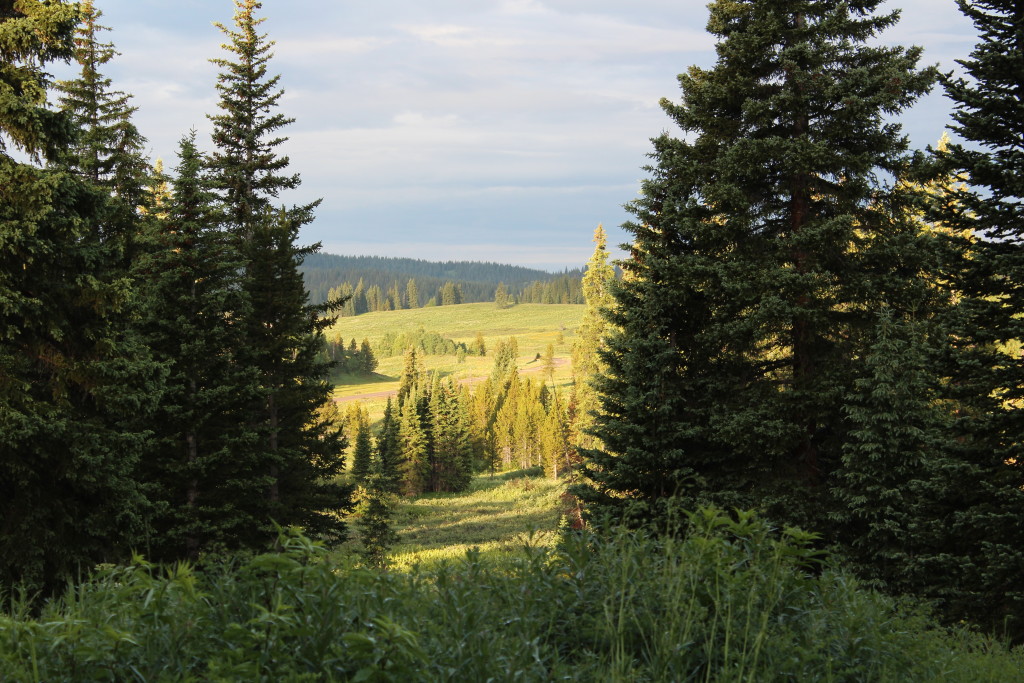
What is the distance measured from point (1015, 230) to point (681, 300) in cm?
655

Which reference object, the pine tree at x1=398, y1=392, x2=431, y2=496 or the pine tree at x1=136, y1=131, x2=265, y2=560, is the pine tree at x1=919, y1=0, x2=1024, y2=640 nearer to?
the pine tree at x1=136, y1=131, x2=265, y2=560

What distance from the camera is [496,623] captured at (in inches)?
132

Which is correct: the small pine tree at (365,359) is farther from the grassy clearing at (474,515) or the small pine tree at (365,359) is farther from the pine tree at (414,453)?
the pine tree at (414,453)

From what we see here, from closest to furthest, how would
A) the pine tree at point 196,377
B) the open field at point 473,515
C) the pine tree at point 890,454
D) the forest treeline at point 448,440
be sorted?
the pine tree at point 890,454, the pine tree at point 196,377, the open field at point 473,515, the forest treeline at point 448,440

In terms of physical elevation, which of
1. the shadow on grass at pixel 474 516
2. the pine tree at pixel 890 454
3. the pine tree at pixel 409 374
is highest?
the pine tree at pixel 890 454

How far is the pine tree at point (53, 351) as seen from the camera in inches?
462

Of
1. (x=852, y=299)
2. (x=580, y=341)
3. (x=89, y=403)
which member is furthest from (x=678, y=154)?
(x=580, y=341)

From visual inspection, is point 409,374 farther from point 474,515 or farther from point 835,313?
point 835,313

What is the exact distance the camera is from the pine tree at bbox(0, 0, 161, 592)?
11.7 m

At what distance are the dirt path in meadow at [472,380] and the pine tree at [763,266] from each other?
115 metres

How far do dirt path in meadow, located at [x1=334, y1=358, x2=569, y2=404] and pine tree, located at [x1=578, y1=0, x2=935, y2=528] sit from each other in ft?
376

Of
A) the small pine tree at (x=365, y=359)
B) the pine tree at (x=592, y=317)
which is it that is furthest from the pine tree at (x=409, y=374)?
the small pine tree at (x=365, y=359)

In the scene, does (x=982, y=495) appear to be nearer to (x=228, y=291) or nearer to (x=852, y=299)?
(x=852, y=299)

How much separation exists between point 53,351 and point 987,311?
1659 centimetres
